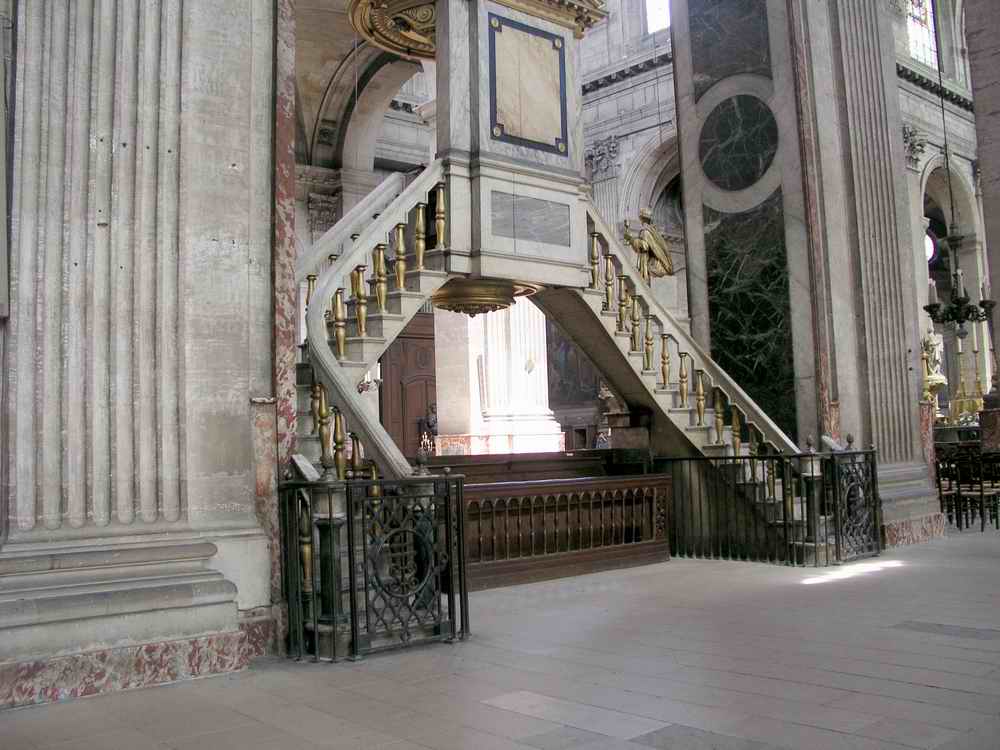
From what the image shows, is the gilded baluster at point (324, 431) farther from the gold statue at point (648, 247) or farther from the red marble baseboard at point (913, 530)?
the red marble baseboard at point (913, 530)

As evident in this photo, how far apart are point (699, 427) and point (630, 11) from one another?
52.7 feet

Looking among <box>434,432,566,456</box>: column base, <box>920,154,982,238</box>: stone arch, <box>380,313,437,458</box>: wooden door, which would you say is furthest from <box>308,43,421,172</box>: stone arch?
<box>920,154,982,238</box>: stone arch

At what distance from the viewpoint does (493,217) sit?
830cm

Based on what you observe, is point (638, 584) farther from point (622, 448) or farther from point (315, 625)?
point (315, 625)

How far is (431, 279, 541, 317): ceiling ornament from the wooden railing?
5.70 feet

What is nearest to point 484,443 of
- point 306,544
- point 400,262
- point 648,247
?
point 648,247

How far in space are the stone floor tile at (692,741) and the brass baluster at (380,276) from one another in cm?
450

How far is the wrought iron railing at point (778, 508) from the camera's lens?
28.0 feet

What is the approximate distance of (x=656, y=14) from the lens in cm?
2253

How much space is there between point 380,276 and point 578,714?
4284 mm

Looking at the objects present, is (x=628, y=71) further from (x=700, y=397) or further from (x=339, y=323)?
(x=339, y=323)

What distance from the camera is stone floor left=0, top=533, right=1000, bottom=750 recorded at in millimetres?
3701

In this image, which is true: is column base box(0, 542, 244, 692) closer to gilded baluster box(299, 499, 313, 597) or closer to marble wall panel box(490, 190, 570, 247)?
gilded baluster box(299, 499, 313, 597)

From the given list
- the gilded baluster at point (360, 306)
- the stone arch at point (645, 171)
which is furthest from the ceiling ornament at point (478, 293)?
the stone arch at point (645, 171)
